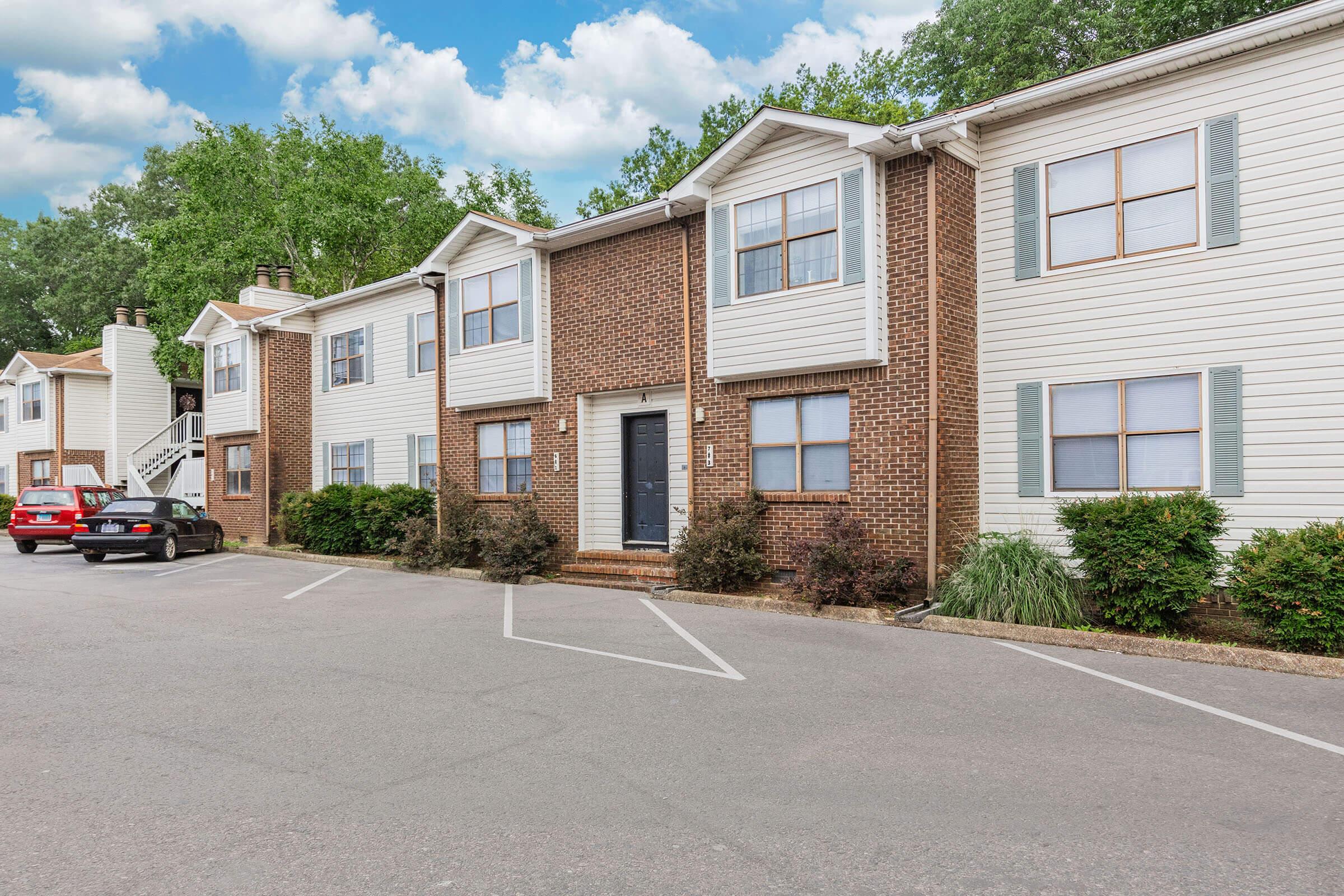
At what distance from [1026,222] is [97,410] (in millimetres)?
34303

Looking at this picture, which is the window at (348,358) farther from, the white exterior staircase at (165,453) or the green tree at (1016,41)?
the green tree at (1016,41)

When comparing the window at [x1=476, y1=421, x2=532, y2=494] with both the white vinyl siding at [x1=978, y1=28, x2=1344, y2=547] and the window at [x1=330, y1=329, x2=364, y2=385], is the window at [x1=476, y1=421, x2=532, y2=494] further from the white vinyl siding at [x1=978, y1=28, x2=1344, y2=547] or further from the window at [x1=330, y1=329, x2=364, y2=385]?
the white vinyl siding at [x1=978, y1=28, x2=1344, y2=547]

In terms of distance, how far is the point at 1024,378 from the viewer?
11555 millimetres

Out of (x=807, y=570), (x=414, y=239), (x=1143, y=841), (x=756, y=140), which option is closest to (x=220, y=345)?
(x=414, y=239)

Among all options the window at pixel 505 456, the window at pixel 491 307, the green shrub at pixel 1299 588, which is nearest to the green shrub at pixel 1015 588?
the green shrub at pixel 1299 588

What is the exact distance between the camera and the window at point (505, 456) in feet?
55.5

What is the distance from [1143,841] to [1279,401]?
748cm

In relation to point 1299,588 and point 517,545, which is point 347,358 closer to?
point 517,545

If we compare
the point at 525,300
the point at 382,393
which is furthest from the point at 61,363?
the point at 525,300

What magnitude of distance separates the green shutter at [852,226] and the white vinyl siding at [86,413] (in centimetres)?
3193

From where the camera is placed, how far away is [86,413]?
3303cm

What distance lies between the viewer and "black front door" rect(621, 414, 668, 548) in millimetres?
14953

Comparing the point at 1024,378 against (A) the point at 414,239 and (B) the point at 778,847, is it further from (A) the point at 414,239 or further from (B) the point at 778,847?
(A) the point at 414,239

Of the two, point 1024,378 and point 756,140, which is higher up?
point 756,140
